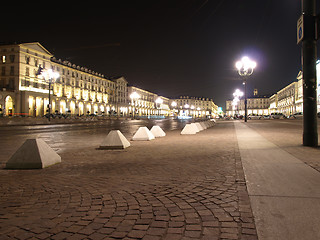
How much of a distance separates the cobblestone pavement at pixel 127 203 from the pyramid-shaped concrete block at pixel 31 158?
0.31 meters

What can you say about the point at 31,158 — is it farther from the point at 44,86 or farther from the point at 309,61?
the point at 44,86

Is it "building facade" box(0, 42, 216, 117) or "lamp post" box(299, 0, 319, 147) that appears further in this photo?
"building facade" box(0, 42, 216, 117)

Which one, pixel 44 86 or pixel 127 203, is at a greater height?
pixel 44 86

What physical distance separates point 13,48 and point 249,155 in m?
78.1

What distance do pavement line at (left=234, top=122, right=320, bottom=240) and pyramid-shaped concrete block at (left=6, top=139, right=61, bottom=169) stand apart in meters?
5.07

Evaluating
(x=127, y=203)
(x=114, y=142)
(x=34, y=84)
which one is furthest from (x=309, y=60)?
(x=34, y=84)

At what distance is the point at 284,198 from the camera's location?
3887mm

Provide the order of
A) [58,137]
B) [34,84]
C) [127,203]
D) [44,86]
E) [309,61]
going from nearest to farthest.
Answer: [127,203], [309,61], [58,137], [34,84], [44,86]

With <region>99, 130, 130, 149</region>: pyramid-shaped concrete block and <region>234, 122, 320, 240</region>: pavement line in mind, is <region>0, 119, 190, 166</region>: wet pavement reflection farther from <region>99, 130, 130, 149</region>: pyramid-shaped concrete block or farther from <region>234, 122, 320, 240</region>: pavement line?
<region>234, 122, 320, 240</region>: pavement line

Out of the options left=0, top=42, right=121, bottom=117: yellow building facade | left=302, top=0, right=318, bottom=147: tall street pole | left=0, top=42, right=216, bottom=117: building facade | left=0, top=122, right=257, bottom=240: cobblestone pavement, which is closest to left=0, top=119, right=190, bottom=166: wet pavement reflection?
left=0, top=122, right=257, bottom=240: cobblestone pavement

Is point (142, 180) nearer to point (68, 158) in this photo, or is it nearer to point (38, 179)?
point (38, 179)

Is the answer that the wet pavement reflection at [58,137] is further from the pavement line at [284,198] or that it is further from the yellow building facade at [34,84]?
the yellow building facade at [34,84]

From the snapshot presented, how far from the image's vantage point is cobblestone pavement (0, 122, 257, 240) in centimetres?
290

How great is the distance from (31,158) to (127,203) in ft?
13.3
